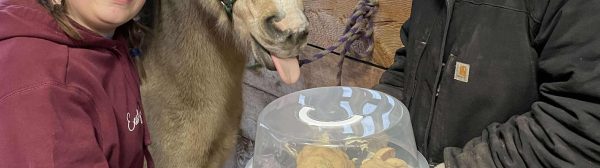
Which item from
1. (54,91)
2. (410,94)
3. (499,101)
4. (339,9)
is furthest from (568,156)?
(339,9)

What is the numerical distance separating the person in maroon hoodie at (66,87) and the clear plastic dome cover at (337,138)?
285mm

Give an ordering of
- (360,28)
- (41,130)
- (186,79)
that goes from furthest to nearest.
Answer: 1. (360,28)
2. (186,79)
3. (41,130)

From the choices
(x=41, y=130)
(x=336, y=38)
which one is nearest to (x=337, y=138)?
(x=41, y=130)

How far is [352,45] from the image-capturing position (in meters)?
1.92

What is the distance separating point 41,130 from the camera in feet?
2.84

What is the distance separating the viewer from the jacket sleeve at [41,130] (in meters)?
0.85

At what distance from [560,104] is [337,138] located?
368mm

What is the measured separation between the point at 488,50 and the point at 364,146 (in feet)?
0.98

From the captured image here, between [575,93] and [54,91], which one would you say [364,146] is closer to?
[575,93]

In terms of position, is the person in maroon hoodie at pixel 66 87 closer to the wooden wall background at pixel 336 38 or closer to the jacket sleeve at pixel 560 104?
the wooden wall background at pixel 336 38

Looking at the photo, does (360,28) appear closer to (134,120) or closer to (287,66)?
(287,66)

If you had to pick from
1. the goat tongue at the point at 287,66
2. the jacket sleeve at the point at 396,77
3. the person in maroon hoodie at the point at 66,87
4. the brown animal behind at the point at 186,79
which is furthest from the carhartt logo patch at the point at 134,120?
the jacket sleeve at the point at 396,77

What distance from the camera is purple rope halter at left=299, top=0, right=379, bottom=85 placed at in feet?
5.72

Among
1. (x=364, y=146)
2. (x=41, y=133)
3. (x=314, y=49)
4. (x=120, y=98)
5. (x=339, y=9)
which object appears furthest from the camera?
(x=314, y=49)
